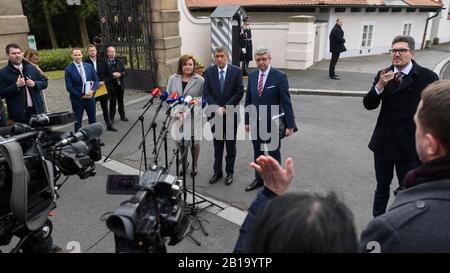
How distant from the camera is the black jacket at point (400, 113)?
335 cm

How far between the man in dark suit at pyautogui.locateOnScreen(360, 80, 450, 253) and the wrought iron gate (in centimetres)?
1025

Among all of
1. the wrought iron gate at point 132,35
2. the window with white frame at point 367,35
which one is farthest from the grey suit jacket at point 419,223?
the window with white frame at point 367,35

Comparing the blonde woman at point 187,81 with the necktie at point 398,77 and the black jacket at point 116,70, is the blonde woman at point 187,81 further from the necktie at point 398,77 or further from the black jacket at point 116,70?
the black jacket at point 116,70

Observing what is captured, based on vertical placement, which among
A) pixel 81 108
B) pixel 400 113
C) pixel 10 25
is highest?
pixel 10 25

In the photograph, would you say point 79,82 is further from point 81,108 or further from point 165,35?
point 165,35

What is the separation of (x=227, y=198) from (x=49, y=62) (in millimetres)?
15061

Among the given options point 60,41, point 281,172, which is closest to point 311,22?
point 281,172

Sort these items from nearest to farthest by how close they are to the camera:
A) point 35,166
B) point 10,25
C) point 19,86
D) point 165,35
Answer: point 35,166 → point 19,86 → point 10,25 → point 165,35

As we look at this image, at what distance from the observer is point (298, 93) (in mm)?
11250

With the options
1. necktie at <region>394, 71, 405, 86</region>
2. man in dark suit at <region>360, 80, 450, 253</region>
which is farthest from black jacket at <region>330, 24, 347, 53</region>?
man in dark suit at <region>360, 80, 450, 253</region>

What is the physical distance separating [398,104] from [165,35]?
28.4 feet

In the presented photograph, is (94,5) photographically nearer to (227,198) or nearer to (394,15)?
(394,15)

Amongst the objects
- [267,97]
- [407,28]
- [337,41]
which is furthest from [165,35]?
[407,28]

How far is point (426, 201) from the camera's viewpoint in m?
Answer: 1.36
